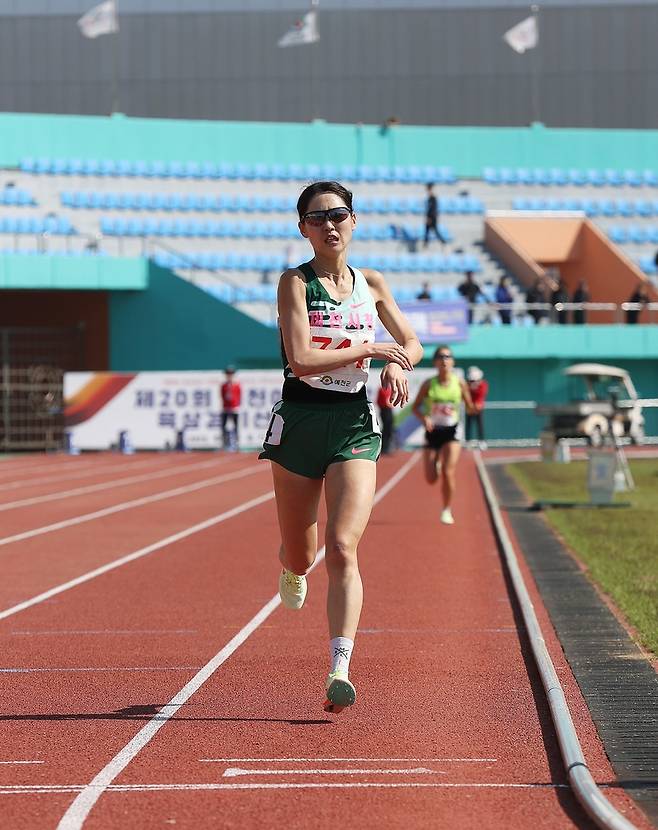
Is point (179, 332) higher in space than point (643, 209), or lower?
lower

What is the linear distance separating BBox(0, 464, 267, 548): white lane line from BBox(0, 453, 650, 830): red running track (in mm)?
1695

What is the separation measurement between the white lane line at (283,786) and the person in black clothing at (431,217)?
41374 millimetres

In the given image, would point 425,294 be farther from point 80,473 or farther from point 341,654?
point 341,654

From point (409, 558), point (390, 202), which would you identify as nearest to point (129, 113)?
point (390, 202)

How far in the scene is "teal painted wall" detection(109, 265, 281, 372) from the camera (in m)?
40.4

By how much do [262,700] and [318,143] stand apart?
146 feet

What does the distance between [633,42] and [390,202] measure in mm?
14445

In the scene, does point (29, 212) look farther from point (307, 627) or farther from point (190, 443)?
point (307, 627)

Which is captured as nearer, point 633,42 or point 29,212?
point 29,212

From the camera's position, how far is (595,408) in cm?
3722

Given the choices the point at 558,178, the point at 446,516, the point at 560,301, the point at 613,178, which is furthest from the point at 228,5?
the point at 446,516

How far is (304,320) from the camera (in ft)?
20.9

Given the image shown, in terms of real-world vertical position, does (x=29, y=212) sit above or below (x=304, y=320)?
above

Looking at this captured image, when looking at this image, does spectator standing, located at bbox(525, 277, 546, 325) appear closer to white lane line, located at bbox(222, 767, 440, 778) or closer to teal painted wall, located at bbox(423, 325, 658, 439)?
teal painted wall, located at bbox(423, 325, 658, 439)
